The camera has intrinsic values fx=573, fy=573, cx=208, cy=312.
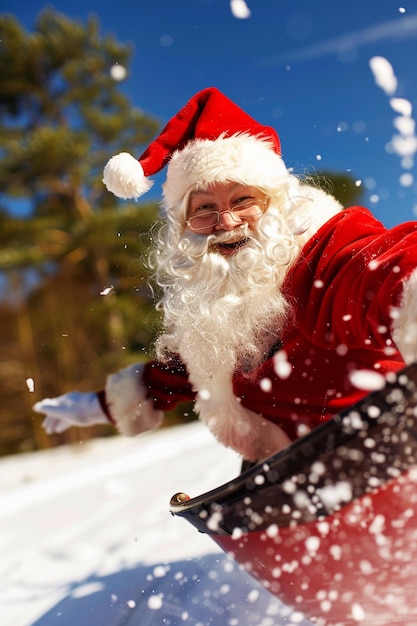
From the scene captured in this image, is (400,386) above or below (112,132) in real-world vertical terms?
below

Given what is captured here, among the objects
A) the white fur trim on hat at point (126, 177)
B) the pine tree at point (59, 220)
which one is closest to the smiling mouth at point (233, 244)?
the white fur trim on hat at point (126, 177)

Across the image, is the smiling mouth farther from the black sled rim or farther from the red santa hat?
the black sled rim

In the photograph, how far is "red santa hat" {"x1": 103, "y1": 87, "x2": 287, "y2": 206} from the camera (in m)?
0.83

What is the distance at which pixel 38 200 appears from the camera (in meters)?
4.12

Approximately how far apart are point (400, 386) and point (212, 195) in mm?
470

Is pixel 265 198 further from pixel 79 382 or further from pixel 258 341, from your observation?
pixel 79 382

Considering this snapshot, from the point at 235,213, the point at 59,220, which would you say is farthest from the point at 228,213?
the point at 59,220

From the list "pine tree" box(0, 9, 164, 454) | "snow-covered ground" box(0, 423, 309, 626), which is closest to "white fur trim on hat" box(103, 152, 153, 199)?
"snow-covered ground" box(0, 423, 309, 626)

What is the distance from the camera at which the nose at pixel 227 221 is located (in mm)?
813

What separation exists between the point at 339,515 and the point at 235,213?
0.44 metres

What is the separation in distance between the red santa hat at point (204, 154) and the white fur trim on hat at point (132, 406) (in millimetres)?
317

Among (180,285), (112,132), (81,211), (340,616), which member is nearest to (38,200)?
(81,211)

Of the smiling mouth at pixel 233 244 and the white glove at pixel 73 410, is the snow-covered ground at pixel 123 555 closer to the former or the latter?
the white glove at pixel 73 410

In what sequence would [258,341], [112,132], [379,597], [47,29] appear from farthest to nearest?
[47,29], [112,132], [258,341], [379,597]
